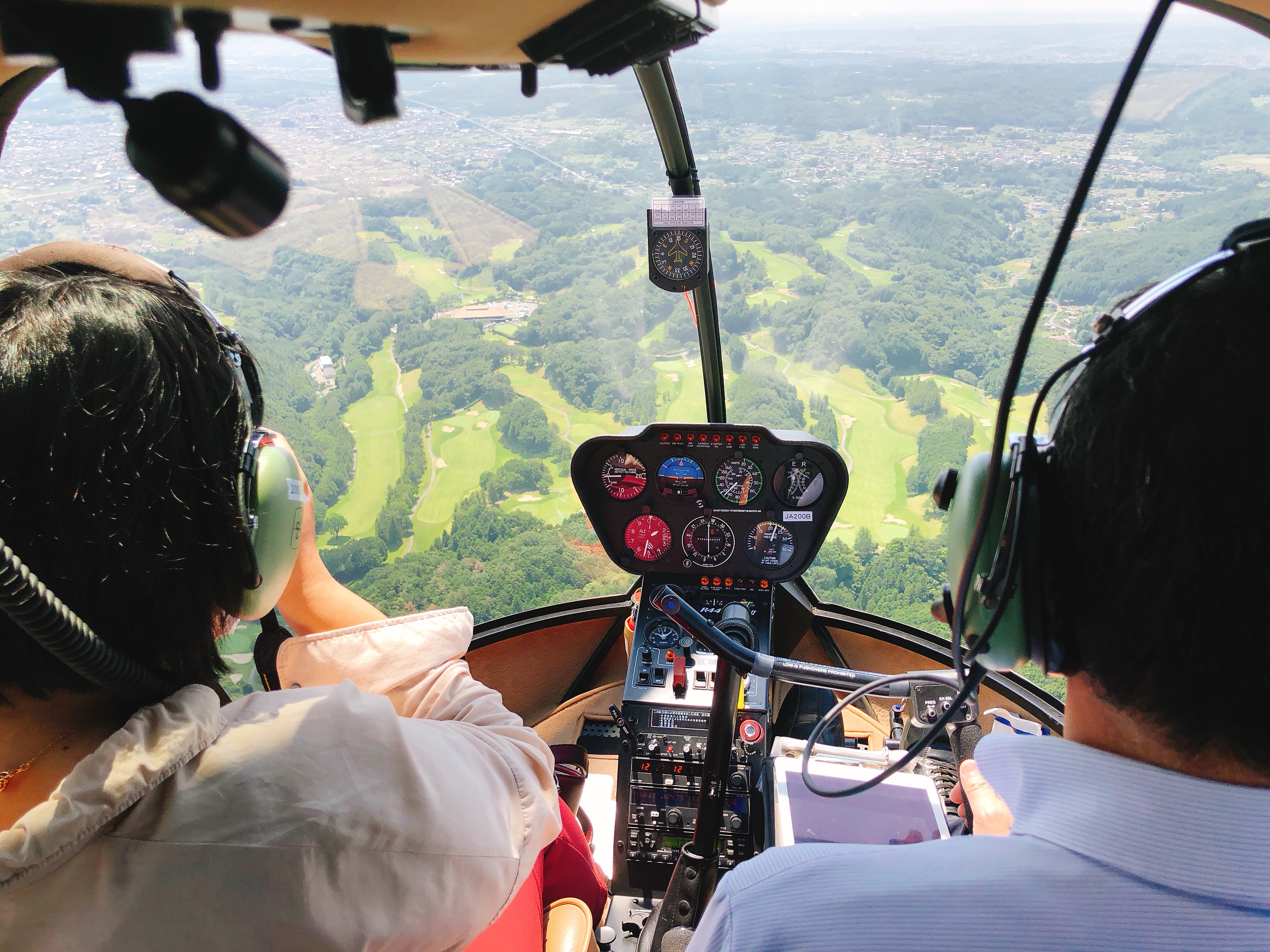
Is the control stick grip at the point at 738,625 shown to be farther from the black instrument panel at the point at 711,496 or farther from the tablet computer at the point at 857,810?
the tablet computer at the point at 857,810

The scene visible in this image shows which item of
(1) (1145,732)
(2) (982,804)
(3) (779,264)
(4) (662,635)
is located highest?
A: (3) (779,264)

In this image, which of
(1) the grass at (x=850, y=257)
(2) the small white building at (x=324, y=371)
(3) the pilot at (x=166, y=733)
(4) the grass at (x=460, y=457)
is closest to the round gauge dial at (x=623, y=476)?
(4) the grass at (x=460, y=457)

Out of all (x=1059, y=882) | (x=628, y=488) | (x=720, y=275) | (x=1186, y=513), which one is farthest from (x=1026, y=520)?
(x=720, y=275)

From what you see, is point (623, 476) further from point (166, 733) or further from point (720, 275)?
point (166, 733)

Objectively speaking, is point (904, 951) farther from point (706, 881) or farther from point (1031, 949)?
point (706, 881)

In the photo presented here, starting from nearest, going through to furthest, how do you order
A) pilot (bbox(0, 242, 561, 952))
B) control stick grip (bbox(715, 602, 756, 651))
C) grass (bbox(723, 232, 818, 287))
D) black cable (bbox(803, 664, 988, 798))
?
pilot (bbox(0, 242, 561, 952)), black cable (bbox(803, 664, 988, 798)), control stick grip (bbox(715, 602, 756, 651)), grass (bbox(723, 232, 818, 287))

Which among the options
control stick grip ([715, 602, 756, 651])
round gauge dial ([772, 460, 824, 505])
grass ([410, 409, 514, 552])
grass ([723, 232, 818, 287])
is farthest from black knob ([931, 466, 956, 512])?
grass ([410, 409, 514, 552])

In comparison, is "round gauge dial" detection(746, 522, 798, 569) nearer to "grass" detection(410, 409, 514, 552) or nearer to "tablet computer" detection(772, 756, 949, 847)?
"tablet computer" detection(772, 756, 949, 847)

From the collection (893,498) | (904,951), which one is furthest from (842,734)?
(904,951)
